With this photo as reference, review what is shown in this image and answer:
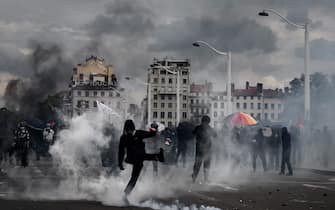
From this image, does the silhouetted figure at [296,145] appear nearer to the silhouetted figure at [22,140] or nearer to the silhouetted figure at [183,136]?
the silhouetted figure at [183,136]

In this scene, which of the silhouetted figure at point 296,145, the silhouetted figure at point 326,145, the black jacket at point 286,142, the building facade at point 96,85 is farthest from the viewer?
the building facade at point 96,85

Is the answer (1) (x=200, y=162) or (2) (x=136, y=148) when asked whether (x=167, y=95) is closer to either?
(1) (x=200, y=162)

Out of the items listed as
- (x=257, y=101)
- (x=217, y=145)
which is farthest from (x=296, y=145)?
(x=257, y=101)

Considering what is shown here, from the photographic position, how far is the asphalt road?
12.4 meters

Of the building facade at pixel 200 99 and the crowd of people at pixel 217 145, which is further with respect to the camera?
the building facade at pixel 200 99

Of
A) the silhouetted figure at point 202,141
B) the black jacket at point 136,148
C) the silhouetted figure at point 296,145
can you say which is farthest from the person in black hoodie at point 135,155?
the silhouetted figure at point 296,145

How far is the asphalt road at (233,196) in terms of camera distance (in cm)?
1240

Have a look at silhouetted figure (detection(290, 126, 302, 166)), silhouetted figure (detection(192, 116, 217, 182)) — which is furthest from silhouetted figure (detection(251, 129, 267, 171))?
silhouetted figure (detection(192, 116, 217, 182))

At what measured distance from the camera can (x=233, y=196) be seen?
14820 millimetres

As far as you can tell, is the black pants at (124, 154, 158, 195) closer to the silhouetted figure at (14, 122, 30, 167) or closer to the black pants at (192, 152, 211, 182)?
the black pants at (192, 152, 211, 182)

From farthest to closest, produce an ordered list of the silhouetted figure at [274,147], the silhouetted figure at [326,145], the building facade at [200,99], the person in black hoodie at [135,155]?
1. the building facade at [200,99]
2. the silhouetted figure at [326,145]
3. the silhouetted figure at [274,147]
4. the person in black hoodie at [135,155]

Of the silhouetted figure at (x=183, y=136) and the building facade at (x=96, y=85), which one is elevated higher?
the building facade at (x=96, y=85)

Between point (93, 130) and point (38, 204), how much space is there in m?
3.81

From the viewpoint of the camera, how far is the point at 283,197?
48.2 ft
